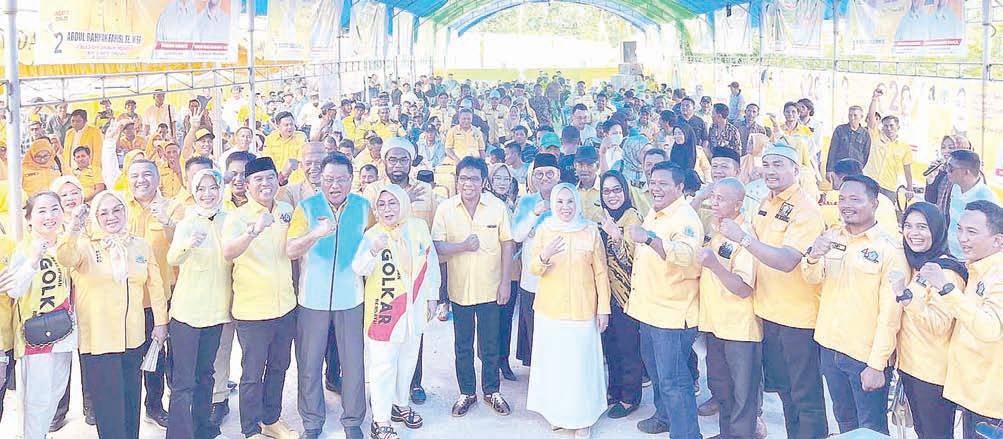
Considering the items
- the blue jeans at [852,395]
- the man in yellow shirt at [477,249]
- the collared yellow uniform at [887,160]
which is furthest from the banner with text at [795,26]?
the blue jeans at [852,395]

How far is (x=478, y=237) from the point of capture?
5.43 metres

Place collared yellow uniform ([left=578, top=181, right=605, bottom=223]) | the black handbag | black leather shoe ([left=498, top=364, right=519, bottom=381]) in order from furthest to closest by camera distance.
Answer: black leather shoe ([left=498, top=364, right=519, bottom=381]), collared yellow uniform ([left=578, top=181, right=605, bottom=223]), the black handbag

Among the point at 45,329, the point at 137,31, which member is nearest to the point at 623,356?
the point at 45,329

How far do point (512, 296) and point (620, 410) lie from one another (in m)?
1.07

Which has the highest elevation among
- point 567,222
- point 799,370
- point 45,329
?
point 567,222

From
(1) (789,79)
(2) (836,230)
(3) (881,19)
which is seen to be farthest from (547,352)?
(1) (789,79)

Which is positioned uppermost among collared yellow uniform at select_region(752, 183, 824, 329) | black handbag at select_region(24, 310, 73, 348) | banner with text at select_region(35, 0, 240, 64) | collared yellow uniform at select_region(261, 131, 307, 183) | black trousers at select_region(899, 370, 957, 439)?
banner with text at select_region(35, 0, 240, 64)

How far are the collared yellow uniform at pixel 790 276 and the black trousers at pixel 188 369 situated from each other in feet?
9.05

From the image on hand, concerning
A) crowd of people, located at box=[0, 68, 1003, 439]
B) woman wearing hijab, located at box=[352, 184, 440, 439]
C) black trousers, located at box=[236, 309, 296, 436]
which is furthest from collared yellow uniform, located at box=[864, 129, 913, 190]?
black trousers, located at box=[236, 309, 296, 436]

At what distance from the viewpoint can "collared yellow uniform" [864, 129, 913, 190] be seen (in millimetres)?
9219

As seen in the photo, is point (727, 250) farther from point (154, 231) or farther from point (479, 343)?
point (154, 231)

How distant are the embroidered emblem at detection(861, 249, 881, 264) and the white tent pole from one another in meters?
4.29

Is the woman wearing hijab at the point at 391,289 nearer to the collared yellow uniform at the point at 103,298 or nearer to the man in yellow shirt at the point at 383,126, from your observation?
the collared yellow uniform at the point at 103,298

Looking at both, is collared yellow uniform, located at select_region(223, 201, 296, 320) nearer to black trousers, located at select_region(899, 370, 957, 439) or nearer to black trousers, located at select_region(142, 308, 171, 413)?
black trousers, located at select_region(142, 308, 171, 413)
